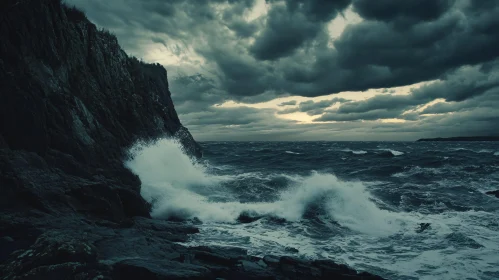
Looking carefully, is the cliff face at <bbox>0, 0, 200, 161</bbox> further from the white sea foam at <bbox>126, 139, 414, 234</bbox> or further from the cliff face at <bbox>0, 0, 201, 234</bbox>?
the white sea foam at <bbox>126, 139, 414, 234</bbox>

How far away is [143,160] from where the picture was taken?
1972cm

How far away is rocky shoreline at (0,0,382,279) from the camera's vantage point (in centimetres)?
624

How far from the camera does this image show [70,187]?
988 centimetres

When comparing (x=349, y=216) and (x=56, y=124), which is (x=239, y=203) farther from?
(x=56, y=124)

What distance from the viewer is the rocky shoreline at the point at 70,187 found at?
6.24 meters

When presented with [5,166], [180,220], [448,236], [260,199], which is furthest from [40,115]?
[448,236]

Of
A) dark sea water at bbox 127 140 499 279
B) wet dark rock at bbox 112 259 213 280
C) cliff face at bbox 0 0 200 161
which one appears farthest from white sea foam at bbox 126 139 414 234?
wet dark rock at bbox 112 259 213 280

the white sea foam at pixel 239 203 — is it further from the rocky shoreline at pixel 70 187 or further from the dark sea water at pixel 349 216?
the rocky shoreline at pixel 70 187

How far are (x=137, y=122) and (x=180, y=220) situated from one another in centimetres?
1282

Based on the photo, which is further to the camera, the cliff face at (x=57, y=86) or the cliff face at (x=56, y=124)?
the cliff face at (x=57, y=86)

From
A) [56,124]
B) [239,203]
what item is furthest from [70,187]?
[239,203]

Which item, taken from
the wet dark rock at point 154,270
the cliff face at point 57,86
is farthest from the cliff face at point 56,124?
the wet dark rock at point 154,270

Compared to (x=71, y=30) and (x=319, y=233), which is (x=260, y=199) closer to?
(x=319, y=233)

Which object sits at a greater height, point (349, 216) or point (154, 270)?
point (154, 270)
